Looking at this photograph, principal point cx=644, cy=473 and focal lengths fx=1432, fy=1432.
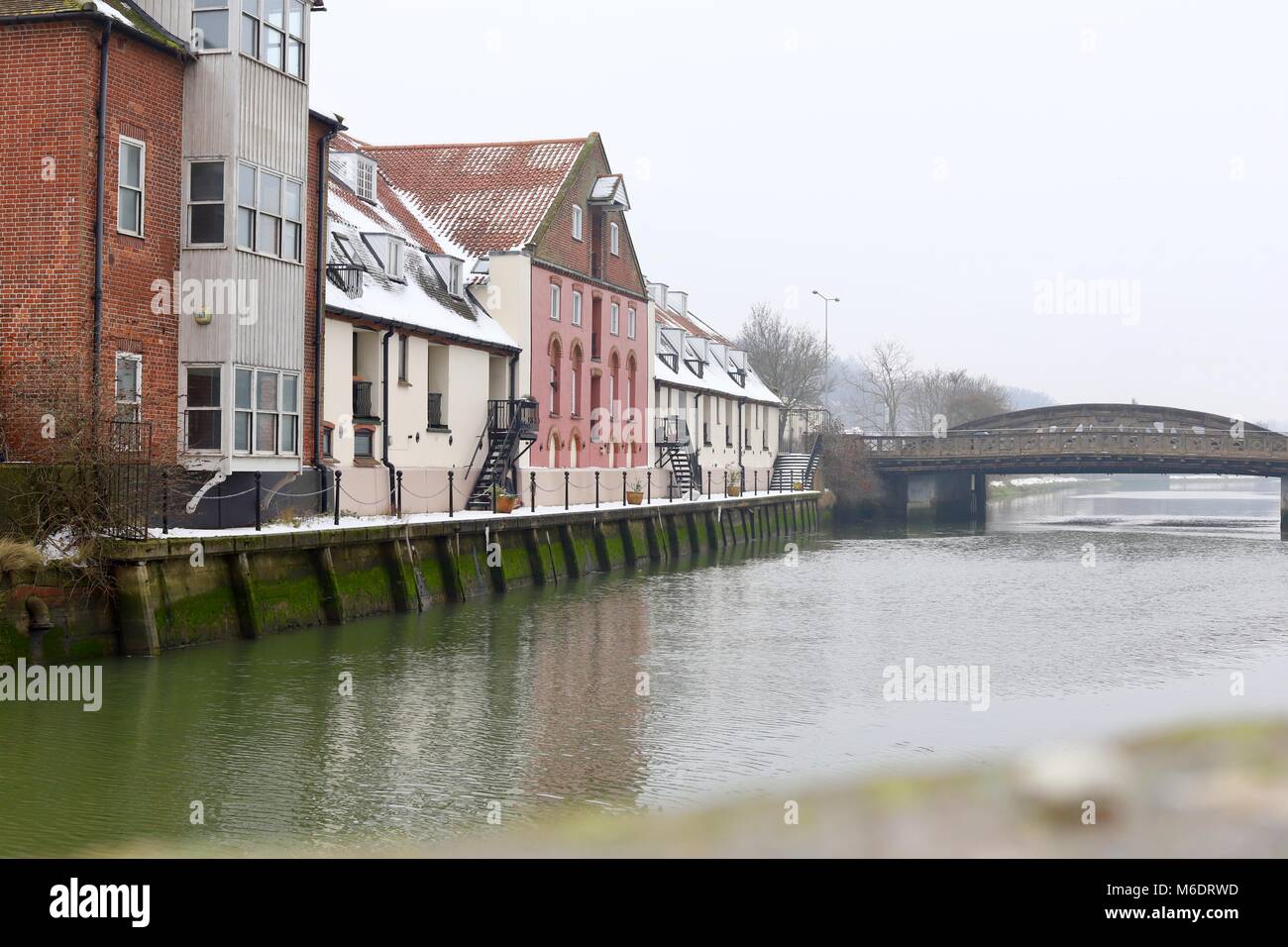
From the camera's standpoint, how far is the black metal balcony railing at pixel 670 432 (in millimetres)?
55812

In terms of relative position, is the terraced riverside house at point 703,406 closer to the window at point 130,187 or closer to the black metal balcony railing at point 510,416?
the black metal balcony railing at point 510,416

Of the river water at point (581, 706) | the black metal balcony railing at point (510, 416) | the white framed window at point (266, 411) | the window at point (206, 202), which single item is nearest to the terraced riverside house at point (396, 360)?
the black metal balcony railing at point (510, 416)

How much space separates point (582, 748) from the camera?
15266mm

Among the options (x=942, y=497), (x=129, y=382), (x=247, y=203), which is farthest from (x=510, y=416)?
(x=942, y=497)

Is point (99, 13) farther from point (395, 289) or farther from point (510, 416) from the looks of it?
point (510, 416)

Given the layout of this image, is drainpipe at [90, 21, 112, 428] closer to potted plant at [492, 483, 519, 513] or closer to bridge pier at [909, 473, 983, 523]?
potted plant at [492, 483, 519, 513]

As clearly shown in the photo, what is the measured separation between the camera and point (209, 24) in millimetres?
23828

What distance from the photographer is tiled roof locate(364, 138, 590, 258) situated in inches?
1743

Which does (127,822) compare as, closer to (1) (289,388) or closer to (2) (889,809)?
(2) (889,809)

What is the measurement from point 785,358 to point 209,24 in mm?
77195

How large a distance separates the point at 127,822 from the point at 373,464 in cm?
2017

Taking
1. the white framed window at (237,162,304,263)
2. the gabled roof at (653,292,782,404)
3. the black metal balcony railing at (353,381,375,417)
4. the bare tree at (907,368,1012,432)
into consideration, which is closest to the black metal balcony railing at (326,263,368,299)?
the black metal balcony railing at (353,381,375,417)

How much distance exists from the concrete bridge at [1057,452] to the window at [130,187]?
187 ft
